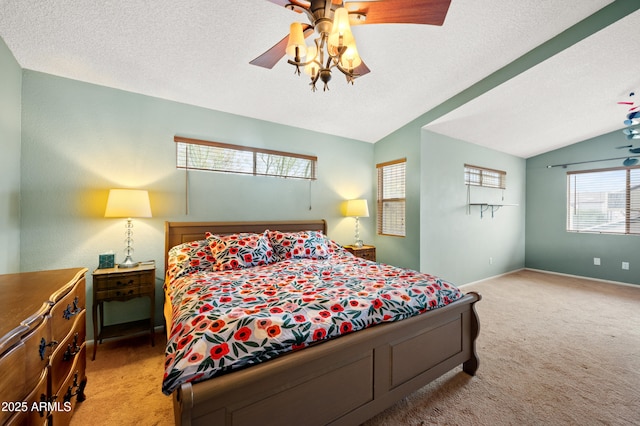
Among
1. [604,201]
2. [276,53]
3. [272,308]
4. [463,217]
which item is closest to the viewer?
[272,308]

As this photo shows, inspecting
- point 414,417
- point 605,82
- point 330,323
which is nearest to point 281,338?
point 330,323

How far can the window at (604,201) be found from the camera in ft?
14.2

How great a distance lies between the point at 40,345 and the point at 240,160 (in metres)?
2.61

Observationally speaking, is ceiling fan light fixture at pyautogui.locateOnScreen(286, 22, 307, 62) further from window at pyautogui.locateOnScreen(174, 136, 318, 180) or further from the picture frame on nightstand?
the picture frame on nightstand

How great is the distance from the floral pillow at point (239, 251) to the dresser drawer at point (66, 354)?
0.98m

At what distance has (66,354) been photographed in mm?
1351

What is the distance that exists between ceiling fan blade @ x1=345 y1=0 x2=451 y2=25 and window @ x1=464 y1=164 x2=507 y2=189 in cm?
365

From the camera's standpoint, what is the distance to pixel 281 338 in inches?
46.9

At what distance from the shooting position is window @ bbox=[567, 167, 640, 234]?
432 cm

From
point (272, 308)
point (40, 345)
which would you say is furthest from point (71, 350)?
point (272, 308)

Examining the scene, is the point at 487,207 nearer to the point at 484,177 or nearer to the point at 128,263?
the point at 484,177

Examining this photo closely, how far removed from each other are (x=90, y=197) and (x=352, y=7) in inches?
114

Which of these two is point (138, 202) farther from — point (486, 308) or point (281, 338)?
point (486, 308)

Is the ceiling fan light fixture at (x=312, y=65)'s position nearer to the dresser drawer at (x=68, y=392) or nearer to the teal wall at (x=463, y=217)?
the dresser drawer at (x=68, y=392)
